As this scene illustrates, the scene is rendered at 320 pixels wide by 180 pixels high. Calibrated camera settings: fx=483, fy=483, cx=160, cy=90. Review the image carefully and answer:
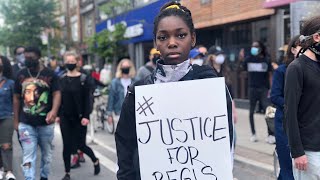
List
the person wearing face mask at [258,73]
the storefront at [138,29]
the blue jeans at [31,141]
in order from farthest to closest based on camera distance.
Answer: the storefront at [138,29] → the person wearing face mask at [258,73] → the blue jeans at [31,141]

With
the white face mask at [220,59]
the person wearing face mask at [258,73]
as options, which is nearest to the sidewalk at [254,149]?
the person wearing face mask at [258,73]

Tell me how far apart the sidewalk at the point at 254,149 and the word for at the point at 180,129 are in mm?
4770

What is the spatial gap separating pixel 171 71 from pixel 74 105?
480cm

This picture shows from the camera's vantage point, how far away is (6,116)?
695 centimetres

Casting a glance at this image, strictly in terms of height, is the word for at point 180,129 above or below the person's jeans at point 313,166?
above

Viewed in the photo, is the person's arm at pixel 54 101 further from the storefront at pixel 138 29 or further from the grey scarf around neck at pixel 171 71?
the storefront at pixel 138 29

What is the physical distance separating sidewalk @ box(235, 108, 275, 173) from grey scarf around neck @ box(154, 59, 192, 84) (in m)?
4.78

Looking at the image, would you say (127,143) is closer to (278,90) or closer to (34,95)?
(278,90)

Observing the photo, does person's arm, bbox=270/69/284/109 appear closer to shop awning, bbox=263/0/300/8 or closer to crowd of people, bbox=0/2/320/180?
crowd of people, bbox=0/2/320/180

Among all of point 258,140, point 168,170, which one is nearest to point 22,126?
point 168,170

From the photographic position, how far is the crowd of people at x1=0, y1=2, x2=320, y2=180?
249 cm

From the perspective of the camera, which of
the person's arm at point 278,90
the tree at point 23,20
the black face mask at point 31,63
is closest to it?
the person's arm at point 278,90

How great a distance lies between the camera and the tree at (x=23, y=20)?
34000 mm

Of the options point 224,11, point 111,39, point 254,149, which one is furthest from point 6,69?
point 111,39
